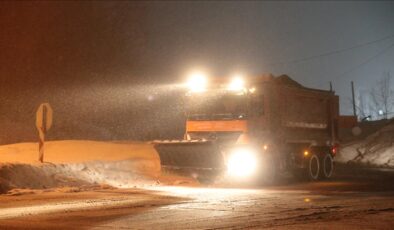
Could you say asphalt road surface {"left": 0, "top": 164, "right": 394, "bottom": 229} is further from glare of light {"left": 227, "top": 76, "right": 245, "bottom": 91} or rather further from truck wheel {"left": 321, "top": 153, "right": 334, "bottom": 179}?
truck wheel {"left": 321, "top": 153, "right": 334, "bottom": 179}

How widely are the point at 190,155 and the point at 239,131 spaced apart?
2.02 m

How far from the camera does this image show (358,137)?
51812mm

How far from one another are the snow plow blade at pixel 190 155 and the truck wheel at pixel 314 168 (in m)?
5.33

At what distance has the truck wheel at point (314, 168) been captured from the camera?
24.6m

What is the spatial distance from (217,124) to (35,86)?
32.4 m

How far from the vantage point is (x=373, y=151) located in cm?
4369

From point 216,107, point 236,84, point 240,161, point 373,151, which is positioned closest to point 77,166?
point 216,107

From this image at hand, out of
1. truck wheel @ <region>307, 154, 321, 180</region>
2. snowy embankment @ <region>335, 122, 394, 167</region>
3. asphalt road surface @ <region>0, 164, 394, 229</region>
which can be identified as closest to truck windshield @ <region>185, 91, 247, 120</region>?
asphalt road surface @ <region>0, 164, 394, 229</region>

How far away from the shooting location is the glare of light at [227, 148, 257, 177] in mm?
21047

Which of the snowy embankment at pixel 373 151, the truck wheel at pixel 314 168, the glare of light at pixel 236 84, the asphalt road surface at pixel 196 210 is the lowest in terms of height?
the asphalt road surface at pixel 196 210

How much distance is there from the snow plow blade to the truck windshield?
137 cm

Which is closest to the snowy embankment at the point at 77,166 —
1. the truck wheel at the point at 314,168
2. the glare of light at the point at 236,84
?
the glare of light at the point at 236,84

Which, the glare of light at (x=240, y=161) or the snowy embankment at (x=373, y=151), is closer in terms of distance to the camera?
the glare of light at (x=240, y=161)

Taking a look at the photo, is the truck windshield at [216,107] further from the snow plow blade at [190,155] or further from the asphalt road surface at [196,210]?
the asphalt road surface at [196,210]
